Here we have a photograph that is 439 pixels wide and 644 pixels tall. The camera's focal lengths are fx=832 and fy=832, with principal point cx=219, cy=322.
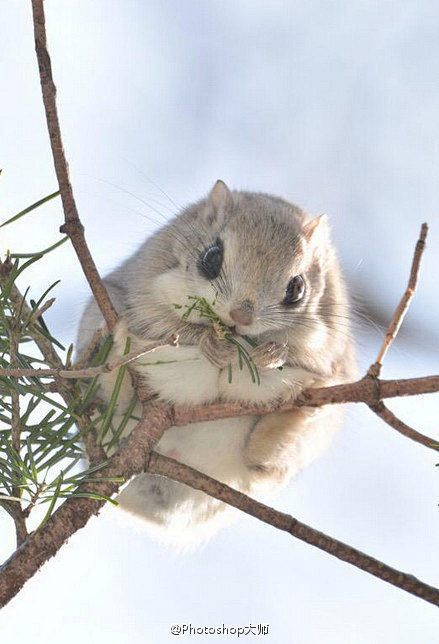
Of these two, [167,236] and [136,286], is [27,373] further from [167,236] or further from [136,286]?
[167,236]

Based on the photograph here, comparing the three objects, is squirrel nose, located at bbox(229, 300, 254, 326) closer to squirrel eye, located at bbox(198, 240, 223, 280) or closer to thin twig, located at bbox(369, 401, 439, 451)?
squirrel eye, located at bbox(198, 240, 223, 280)

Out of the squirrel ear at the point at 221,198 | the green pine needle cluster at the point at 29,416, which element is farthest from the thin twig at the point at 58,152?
the squirrel ear at the point at 221,198

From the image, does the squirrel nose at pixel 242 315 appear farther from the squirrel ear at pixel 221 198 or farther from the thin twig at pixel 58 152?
the squirrel ear at pixel 221 198

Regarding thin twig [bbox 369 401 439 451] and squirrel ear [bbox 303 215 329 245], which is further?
squirrel ear [bbox 303 215 329 245]

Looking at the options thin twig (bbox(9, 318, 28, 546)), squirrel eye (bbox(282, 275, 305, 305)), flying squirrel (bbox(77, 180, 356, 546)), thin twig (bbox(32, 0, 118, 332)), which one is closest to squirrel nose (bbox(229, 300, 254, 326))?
flying squirrel (bbox(77, 180, 356, 546))

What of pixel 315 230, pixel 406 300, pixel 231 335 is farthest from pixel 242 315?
pixel 315 230

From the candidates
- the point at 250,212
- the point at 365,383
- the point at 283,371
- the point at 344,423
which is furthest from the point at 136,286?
the point at 365,383

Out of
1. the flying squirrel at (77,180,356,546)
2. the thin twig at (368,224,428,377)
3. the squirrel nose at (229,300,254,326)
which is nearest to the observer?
the thin twig at (368,224,428,377)
